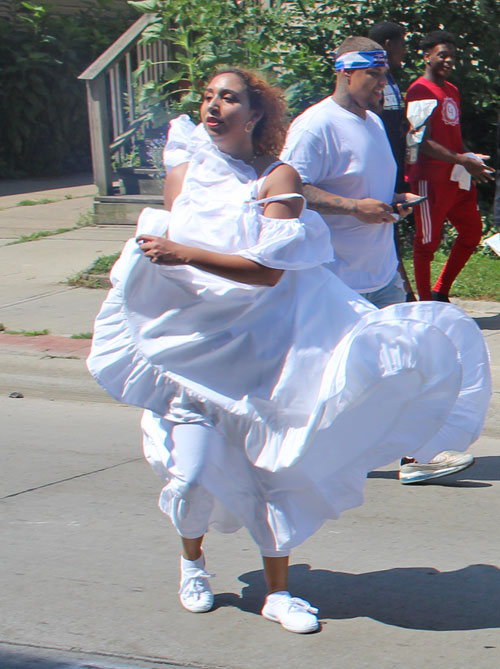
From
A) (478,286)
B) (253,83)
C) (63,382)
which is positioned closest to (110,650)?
(253,83)

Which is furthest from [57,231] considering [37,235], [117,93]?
[117,93]

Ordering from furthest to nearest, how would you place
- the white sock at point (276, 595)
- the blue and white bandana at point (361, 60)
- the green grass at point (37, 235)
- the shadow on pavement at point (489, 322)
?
1. the green grass at point (37, 235)
2. the shadow on pavement at point (489, 322)
3. the blue and white bandana at point (361, 60)
4. the white sock at point (276, 595)

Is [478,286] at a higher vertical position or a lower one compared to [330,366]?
lower

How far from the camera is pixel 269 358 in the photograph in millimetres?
3324

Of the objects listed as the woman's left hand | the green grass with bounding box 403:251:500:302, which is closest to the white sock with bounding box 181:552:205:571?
the woman's left hand

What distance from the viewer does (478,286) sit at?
8242mm

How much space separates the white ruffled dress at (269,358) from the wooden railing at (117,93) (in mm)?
8517

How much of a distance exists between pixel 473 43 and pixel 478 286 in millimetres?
2890

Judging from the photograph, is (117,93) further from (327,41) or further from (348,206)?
(348,206)

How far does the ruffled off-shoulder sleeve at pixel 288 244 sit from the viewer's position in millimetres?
3232

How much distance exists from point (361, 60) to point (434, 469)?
1.89 m

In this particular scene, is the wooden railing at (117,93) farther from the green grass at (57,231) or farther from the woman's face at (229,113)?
the woman's face at (229,113)

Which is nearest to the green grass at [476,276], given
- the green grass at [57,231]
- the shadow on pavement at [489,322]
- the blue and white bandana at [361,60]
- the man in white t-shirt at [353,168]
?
the shadow on pavement at [489,322]

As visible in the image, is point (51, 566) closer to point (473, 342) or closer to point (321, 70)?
point (473, 342)
